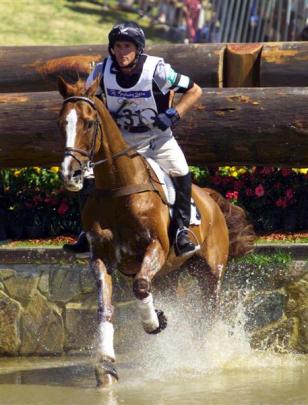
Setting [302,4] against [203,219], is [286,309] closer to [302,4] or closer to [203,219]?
[203,219]

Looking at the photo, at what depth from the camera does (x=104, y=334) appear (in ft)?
27.8

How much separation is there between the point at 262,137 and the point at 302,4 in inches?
426

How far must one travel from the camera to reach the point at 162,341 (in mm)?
9922

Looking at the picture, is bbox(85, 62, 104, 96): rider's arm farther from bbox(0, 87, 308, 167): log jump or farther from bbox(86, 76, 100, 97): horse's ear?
bbox(0, 87, 308, 167): log jump

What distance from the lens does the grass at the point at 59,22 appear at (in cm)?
2433

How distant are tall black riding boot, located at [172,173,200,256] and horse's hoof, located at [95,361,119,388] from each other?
1.11 m

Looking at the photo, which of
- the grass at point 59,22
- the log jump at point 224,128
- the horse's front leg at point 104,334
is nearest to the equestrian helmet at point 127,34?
the horse's front leg at point 104,334

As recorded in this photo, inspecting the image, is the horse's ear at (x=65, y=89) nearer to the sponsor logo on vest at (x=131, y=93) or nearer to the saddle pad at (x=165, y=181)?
the sponsor logo on vest at (x=131, y=93)

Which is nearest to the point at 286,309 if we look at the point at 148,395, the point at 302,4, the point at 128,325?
the point at 128,325

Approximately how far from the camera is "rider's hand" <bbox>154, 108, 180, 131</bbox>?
28.5ft

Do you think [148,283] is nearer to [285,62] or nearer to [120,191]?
[120,191]

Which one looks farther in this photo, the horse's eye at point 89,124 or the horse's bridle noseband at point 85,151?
the horse's eye at point 89,124

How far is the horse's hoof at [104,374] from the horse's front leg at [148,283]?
45 cm

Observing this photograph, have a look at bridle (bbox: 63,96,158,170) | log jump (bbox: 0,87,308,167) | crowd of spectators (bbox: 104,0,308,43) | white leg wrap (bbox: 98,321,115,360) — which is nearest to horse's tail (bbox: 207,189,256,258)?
log jump (bbox: 0,87,308,167)
